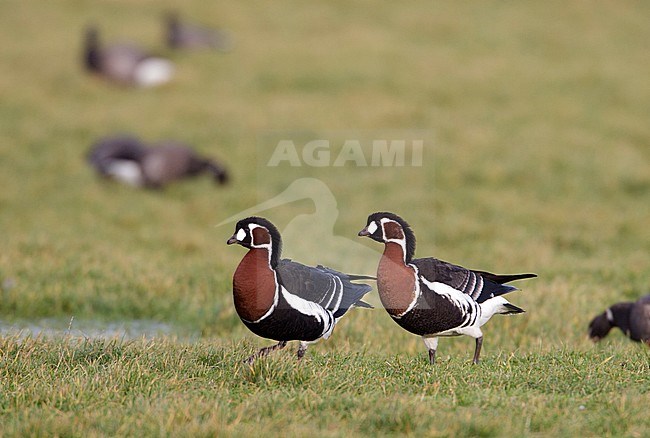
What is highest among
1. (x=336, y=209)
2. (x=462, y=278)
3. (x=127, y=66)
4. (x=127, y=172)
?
(x=127, y=66)

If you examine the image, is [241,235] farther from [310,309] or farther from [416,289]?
[416,289]

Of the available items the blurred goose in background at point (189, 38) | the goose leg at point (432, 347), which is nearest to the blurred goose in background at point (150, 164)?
the blurred goose in background at point (189, 38)

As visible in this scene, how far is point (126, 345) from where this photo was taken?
7.10 meters

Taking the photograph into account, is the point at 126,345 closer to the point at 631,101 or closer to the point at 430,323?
the point at 430,323

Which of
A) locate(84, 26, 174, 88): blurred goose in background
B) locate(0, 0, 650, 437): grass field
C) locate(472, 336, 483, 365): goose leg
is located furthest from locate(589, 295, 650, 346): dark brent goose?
locate(84, 26, 174, 88): blurred goose in background

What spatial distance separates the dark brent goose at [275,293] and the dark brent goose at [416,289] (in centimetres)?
48

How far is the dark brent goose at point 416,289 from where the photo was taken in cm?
628

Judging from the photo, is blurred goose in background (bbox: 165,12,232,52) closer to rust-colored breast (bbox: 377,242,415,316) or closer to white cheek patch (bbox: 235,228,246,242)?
white cheek patch (bbox: 235,228,246,242)

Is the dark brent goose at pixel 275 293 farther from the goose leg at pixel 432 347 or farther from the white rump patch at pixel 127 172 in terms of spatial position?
the white rump patch at pixel 127 172

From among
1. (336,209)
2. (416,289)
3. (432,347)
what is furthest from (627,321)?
(336,209)

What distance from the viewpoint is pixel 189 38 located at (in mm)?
25484

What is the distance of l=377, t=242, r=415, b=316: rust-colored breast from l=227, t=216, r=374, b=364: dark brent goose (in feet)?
1.42

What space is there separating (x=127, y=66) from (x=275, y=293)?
1812 centimetres

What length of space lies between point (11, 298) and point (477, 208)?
357 inches
